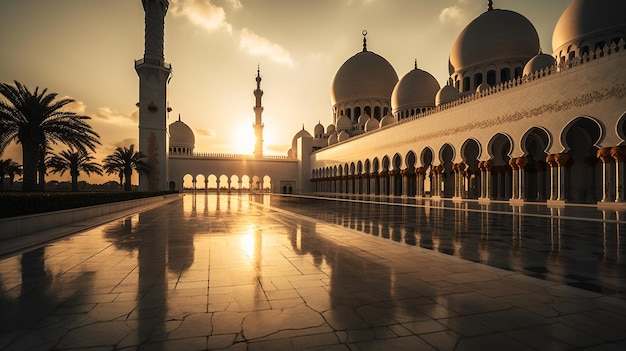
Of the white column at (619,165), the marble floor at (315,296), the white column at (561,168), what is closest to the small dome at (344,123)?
the white column at (561,168)

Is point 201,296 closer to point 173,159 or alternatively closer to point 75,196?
point 75,196

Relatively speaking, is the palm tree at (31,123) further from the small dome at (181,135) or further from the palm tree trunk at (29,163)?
the small dome at (181,135)

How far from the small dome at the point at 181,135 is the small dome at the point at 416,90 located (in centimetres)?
3459

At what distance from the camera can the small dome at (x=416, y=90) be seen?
119 feet

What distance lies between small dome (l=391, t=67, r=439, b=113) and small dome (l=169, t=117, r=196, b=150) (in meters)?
34.6

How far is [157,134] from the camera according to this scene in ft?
127

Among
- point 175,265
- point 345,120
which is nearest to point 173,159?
point 345,120

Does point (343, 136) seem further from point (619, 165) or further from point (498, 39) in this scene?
point (619, 165)

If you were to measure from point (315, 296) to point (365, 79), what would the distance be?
46.1m

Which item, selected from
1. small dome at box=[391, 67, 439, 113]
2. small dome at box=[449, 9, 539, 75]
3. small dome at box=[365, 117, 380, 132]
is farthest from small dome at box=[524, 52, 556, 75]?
small dome at box=[365, 117, 380, 132]

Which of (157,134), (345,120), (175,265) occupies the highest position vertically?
(345,120)

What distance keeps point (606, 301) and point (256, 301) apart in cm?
327

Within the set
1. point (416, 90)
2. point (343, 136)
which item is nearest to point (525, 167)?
point (416, 90)

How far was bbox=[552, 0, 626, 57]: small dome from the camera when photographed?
2191cm
